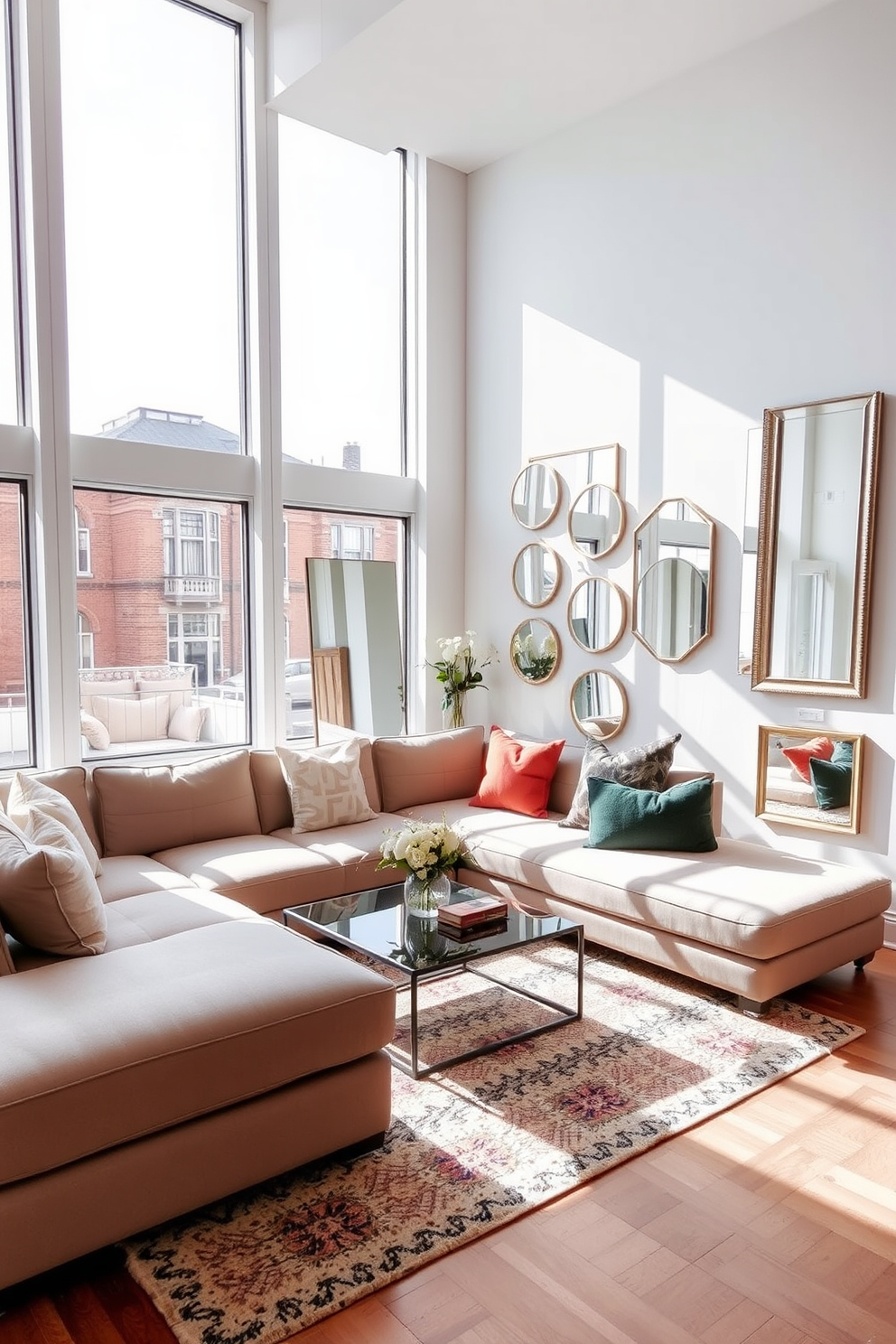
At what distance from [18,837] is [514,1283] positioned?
5.88 ft

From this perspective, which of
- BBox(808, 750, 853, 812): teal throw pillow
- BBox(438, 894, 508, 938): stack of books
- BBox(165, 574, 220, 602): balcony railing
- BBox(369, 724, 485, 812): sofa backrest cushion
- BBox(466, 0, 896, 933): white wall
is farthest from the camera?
BBox(165, 574, 220, 602): balcony railing

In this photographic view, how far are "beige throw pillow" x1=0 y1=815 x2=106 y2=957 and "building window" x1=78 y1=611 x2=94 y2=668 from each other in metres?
2.13

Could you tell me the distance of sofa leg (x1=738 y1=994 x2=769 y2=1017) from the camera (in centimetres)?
338

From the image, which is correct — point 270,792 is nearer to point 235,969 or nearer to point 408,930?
point 408,930

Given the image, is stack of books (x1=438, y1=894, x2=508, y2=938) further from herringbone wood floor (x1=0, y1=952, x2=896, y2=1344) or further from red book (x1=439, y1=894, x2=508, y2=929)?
herringbone wood floor (x1=0, y1=952, x2=896, y2=1344)

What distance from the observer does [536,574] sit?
5.77 m

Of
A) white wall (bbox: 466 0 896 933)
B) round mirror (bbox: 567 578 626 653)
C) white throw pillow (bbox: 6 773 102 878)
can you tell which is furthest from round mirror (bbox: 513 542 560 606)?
white throw pillow (bbox: 6 773 102 878)

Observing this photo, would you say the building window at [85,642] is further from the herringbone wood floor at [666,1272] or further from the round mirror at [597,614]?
the herringbone wood floor at [666,1272]

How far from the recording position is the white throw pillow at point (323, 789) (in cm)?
448

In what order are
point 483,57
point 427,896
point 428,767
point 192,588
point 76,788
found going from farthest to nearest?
1. point 192,588
2. point 428,767
3. point 483,57
4. point 76,788
5. point 427,896

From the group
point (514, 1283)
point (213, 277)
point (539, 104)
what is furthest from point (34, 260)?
point (514, 1283)

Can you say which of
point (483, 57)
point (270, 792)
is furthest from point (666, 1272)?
point (483, 57)

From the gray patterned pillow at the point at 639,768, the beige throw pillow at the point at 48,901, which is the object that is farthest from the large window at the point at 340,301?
the beige throw pillow at the point at 48,901

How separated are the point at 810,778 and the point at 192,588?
3.32 m
